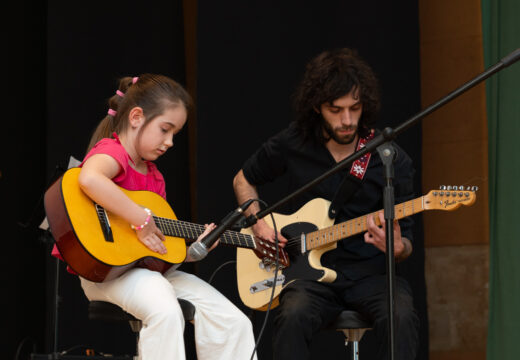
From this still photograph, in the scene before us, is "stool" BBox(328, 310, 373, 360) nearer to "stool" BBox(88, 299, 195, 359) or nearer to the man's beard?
"stool" BBox(88, 299, 195, 359)

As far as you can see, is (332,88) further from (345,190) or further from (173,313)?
(173,313)

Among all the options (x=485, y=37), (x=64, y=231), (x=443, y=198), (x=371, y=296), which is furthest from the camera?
(x=485, y=37)

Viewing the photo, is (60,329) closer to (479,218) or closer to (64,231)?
(64,231)

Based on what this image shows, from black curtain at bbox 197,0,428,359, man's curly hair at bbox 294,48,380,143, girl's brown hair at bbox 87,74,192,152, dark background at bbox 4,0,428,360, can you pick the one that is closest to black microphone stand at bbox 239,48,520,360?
girl's brown hair at bbox 87,74,192,152

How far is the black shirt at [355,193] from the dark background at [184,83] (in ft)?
2.49

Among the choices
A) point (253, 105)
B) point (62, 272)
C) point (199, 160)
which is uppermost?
point (253, 105)

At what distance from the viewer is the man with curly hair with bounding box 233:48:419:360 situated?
2.62 meters

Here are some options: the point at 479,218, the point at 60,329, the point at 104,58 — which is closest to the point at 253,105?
the point at 104,58

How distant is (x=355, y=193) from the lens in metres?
2.95

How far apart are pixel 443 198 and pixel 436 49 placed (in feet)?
6.14

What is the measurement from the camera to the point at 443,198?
2537 millimetres

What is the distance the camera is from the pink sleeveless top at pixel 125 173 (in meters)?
2.54

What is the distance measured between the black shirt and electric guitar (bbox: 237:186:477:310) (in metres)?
0.08

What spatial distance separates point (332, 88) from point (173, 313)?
1200mm
